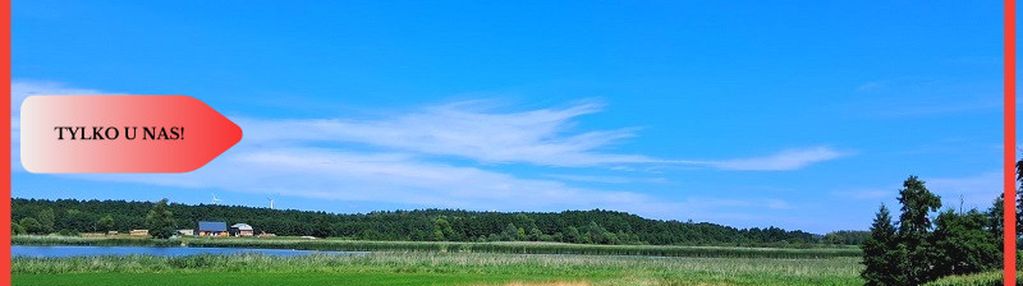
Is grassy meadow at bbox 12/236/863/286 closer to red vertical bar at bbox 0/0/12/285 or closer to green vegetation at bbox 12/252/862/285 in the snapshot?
green vegetation at bbox 12/252/862/285

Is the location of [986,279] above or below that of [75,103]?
below

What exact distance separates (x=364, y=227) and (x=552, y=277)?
32524 mm

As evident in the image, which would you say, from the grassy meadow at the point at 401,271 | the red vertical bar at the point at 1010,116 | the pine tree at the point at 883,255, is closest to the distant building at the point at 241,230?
the grassy meadow at the point at 401,271

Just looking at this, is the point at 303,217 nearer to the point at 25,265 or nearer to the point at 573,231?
the point at 573,231

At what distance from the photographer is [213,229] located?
229ft

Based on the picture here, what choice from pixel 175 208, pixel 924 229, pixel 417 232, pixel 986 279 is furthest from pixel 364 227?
pixel 986 279

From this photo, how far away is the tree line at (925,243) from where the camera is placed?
29.6 metres

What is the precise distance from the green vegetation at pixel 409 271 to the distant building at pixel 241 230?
20498 mm

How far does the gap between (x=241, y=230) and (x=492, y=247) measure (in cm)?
1892

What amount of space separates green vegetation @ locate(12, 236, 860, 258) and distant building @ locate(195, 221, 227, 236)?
1.00 m

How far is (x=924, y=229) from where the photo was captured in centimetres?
3039

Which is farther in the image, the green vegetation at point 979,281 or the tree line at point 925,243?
the tree line at point 925,243

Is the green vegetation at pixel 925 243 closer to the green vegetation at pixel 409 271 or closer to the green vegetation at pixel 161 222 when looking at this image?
the green vegetation at pixel 409 271

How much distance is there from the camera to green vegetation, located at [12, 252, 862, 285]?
36906 millimetres
